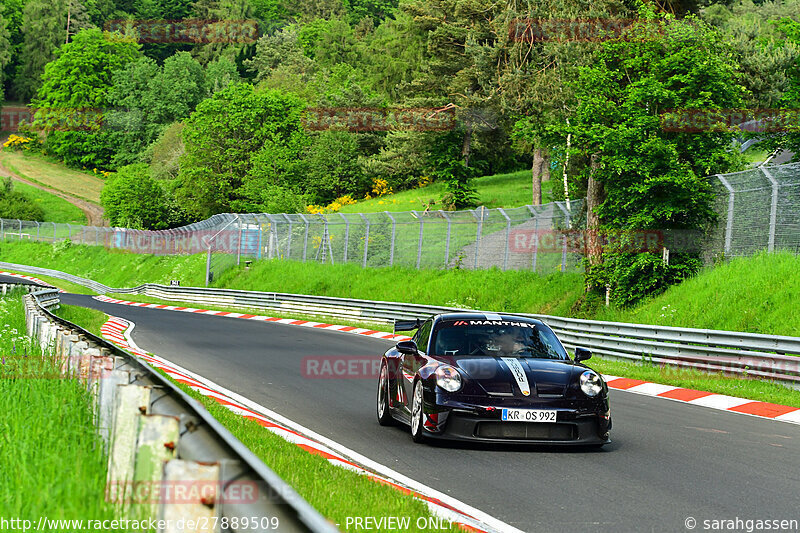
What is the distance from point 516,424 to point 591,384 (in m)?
0.87

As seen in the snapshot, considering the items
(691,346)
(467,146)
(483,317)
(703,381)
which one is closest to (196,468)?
(483,317)

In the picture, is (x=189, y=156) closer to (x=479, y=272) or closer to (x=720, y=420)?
(x=479, y=272)

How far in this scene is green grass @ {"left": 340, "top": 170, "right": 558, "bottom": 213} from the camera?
66.1 m

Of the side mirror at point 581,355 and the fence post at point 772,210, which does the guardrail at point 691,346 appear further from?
the side mirror at point 581,355

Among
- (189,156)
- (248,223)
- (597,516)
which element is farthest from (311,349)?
(189,156)

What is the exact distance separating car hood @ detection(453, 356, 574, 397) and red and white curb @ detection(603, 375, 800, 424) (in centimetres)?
430

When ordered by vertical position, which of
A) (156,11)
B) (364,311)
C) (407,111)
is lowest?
(364,311)

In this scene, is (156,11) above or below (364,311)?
above

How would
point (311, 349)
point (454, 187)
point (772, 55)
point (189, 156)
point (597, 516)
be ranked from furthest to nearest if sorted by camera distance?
point (189, 156) → point (454, 187) → point (772, 55) → point (311, 349) → point (597, 516)

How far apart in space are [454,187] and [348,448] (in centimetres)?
5629

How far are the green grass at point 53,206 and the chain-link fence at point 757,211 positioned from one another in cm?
9154

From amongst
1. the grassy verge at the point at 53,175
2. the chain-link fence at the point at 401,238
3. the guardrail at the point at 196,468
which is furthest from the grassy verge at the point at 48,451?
the grassy verge at the point at 53,175

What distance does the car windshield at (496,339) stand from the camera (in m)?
10.1

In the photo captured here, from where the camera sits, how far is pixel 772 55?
47938 millimetres
